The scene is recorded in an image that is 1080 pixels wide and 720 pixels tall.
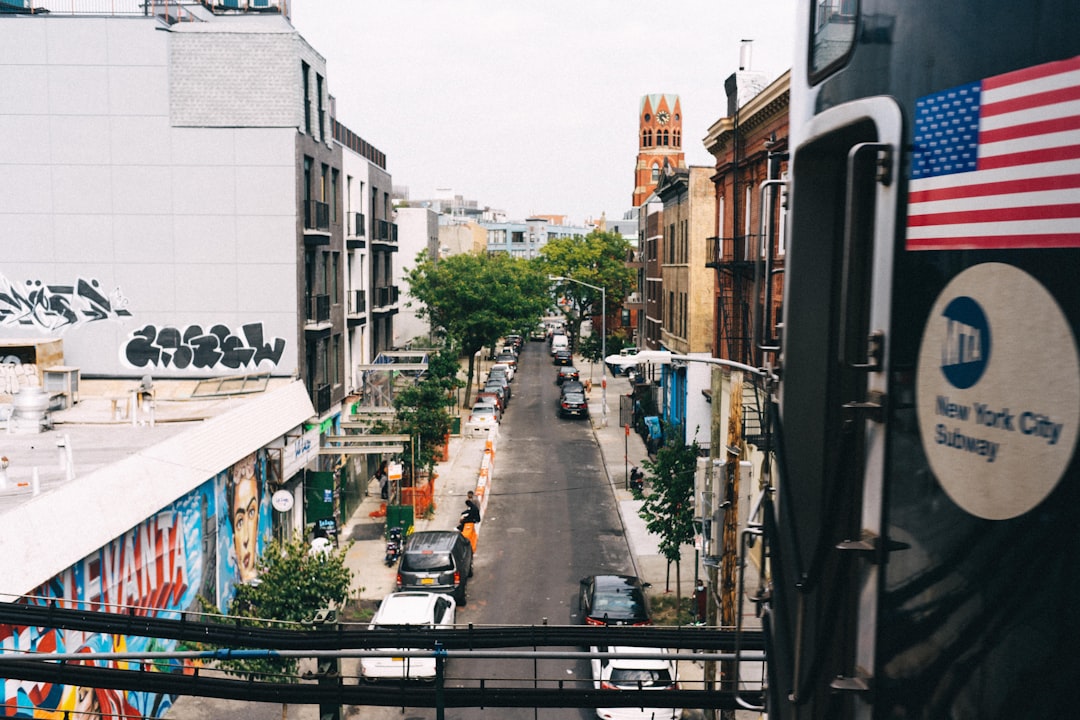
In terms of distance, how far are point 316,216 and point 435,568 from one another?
13.0 meters

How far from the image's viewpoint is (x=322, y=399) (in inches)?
1209

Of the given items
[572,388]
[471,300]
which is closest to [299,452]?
[471,300]

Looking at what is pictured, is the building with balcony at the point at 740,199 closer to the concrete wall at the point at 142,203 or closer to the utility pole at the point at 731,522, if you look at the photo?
the utility pole at the point at 731,522

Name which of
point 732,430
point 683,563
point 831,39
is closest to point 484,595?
point 683,563

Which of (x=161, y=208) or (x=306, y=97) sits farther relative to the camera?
(x=306, y=97)

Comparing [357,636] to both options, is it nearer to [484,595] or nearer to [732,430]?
[732,430]

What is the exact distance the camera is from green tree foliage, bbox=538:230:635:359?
278 ft

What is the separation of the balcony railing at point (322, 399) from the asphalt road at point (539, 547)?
6.48m

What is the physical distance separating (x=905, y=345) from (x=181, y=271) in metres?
27.4

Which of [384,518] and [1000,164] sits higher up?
[1000,164]

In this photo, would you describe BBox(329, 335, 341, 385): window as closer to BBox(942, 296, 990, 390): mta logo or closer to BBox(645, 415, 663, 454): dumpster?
BBox(645, 415, 663, 454): dumpster

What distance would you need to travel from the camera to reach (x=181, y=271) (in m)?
27.8

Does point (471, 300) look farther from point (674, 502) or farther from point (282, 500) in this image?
point (674, 502)

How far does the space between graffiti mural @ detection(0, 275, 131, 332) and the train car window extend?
89.5 ft
